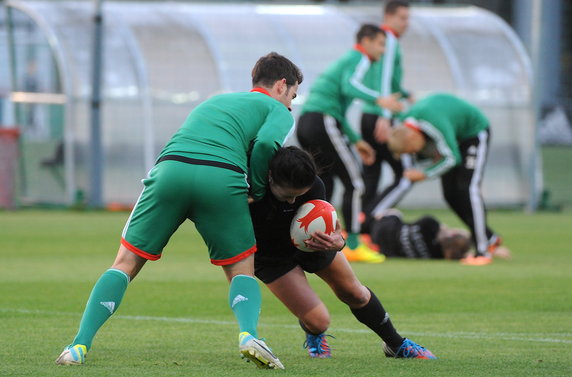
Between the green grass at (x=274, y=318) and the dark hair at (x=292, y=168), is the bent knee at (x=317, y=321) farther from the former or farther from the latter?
the dark hair at (x=292, y=168)

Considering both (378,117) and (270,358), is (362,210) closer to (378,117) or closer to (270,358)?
(378,117)

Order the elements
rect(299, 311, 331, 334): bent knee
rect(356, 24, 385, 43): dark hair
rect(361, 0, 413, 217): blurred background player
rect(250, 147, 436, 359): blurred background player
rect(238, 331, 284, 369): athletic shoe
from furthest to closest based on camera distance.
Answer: rect(361, 0, 413, 217): blurred background player
rect(356, 24, 385, 43): dark hair
rect(299, 311, 331, 334): bent knee
rect(250, 147, 436, 359): blurred background player
rect(238, 331, 284, 369): athletic shoe

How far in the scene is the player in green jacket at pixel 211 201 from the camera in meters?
6.17

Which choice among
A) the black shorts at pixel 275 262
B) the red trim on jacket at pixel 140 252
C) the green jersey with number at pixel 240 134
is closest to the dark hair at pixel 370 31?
the black shorts at pixel 275 262

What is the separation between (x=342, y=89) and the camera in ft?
43.7

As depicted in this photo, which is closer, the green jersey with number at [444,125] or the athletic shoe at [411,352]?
the athletic shoe at [411,352]

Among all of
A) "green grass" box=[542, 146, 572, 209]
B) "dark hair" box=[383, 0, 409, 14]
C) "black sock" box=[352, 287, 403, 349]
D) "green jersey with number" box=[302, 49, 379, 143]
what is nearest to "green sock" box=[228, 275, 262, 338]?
"black sock" box=[352, 287, 403, 349]

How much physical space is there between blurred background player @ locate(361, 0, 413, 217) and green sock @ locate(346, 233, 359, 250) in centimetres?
116

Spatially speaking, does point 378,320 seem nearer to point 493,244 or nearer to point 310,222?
point 310,222

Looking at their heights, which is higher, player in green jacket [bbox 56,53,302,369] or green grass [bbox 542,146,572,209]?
player in green jacket [bbox 56,53,302,369]

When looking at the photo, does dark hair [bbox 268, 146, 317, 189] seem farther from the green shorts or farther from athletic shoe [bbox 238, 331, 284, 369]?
athletic shoe [bbox 238, 331, 284, 369]

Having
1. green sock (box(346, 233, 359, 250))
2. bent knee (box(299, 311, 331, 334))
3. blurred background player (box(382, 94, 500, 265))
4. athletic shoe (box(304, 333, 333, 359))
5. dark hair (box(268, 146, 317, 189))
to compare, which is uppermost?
dark hair (box(268, 146, 317, 189))

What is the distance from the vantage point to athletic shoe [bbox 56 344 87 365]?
615 centimetres

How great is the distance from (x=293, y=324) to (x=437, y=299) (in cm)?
178
